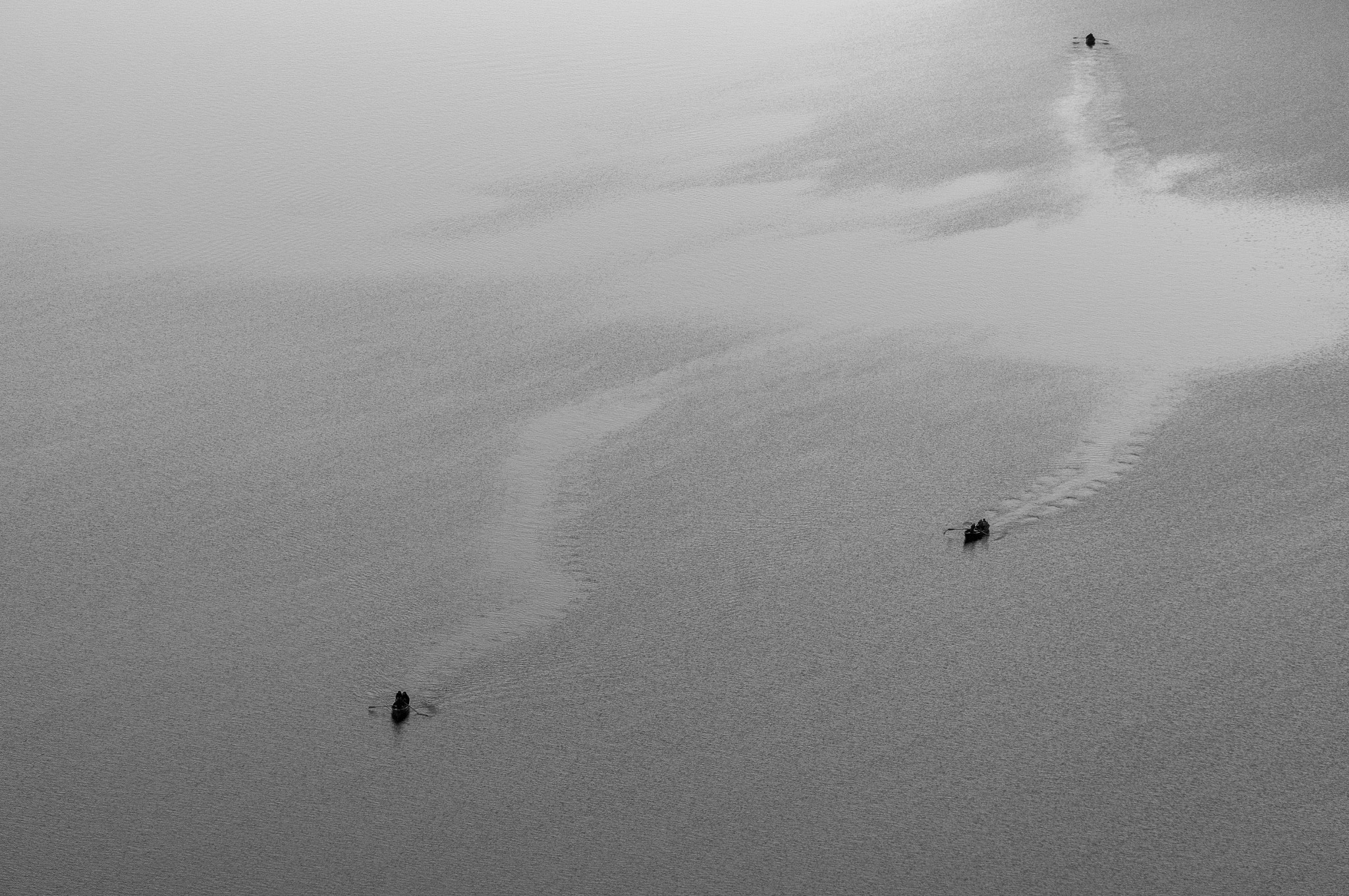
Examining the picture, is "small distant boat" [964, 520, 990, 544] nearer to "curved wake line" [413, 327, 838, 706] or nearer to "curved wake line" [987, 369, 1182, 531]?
"curved wake line" [987, 369, 1182, 531]

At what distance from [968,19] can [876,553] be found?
515 cm

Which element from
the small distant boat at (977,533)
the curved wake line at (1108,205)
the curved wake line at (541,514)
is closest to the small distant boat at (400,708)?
the curved wake line at (541,514)

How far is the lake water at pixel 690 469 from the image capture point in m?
3.83

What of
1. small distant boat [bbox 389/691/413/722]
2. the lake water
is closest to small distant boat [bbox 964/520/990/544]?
the lake water

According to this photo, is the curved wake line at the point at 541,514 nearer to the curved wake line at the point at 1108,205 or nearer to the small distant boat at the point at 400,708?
the small distant boat at the point at 400,708

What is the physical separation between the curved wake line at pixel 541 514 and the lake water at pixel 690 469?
0.06 feet

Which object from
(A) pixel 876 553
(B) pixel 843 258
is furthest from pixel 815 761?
(B) pixel 843 258

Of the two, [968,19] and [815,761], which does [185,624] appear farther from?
[968,19]

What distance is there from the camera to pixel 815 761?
3959 millimetres

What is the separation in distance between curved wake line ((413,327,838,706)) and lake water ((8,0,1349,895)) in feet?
0.06

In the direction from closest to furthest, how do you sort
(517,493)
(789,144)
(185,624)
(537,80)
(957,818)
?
1. (957,818)
2. (185,624)
3. (517,493)
4. (789,144)
5. (537,80)

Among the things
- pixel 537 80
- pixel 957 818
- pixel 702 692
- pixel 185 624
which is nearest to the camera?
pixel 957 818

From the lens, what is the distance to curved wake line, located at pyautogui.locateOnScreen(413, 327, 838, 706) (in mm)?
4434

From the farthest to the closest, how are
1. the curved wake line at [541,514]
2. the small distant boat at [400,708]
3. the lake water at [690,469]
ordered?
the curved wake line at [541,514] → the small distant boat at [400,708] → the lake water at [690,469]
